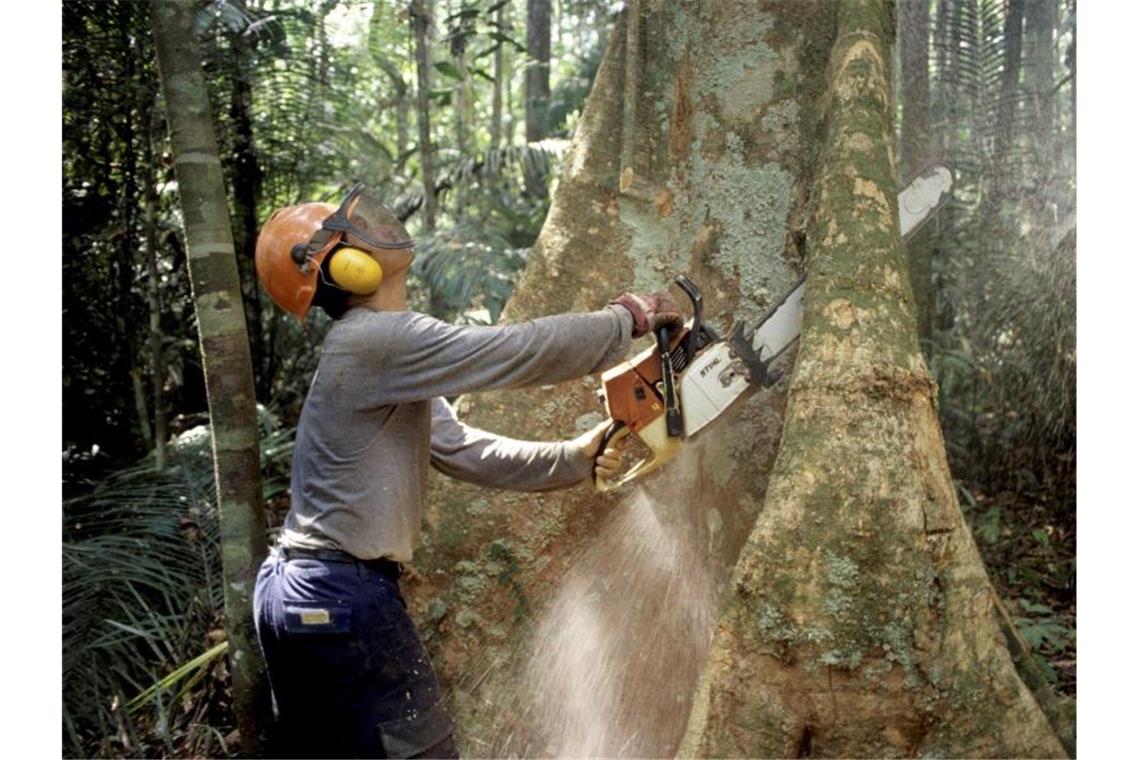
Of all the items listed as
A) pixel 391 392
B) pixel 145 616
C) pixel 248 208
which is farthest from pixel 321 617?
pixel 248 208

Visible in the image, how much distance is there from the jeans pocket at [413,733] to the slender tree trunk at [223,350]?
0.81 m

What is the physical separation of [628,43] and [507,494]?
1461 millimetres

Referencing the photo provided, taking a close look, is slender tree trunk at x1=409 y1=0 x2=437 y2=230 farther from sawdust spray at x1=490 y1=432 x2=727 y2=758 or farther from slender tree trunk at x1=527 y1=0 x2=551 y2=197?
sawdust spray at x1=490 y1=432 x2=727 y2=758

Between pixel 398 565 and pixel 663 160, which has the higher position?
pixel 663 160

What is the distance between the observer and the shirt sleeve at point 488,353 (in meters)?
2.32

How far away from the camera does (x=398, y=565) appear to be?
2521 millimetres

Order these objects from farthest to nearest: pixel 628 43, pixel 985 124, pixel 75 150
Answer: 1. pixel 985 124
2. pixel 75 150
3. pixel 628 43

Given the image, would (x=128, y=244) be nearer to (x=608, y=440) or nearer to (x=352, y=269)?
(x=352, y=269)

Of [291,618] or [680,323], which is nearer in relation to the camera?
[291,618]

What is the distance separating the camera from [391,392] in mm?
2410

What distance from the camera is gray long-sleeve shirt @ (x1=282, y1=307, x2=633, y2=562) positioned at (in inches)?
91.9

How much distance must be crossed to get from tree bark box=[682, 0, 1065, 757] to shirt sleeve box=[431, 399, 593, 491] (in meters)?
0.59

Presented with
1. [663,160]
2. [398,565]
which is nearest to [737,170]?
[663,160]

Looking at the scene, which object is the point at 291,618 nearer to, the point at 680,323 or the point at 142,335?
the point at 680,323
